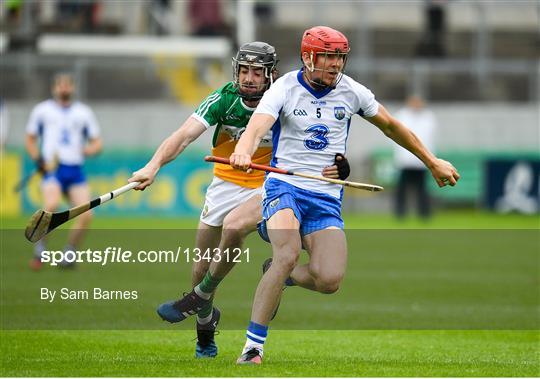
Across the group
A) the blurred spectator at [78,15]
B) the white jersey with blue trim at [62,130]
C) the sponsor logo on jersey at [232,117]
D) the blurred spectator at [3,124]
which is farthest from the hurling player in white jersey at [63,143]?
the blurred spectator at [78,15]

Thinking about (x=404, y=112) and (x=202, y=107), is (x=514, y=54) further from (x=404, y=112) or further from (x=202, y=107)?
(x=202, y=107)

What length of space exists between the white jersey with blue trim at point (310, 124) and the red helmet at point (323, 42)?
25 cm

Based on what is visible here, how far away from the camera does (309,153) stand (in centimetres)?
918

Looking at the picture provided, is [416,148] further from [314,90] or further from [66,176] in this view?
[66,176]

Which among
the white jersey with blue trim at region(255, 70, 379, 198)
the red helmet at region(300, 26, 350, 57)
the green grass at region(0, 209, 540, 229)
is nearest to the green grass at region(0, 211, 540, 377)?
the white jersey with blue trim at region(255, 70, 379, 198)

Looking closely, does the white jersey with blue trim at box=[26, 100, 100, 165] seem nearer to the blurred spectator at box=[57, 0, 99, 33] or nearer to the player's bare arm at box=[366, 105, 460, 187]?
the player's bare arm at box=[366, 105, 460, 187]

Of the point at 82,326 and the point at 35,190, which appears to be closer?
the point at 82,326

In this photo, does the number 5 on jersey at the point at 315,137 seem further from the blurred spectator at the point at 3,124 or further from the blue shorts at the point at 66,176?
the blurred spectator at the point at 3,124

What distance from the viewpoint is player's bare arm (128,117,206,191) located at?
9.05 m

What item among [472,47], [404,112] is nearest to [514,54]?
[472,47]

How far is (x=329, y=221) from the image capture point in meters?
9.16

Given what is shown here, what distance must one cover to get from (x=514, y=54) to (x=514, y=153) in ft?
12.0

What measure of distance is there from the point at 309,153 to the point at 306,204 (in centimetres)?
37

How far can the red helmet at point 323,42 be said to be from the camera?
8.99 metres
